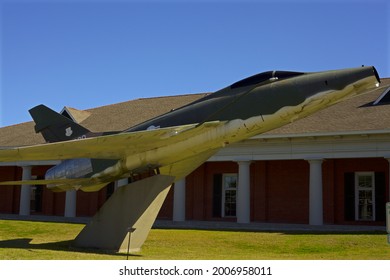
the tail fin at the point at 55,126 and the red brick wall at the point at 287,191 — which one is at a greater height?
the tail fin at the point at 55,126

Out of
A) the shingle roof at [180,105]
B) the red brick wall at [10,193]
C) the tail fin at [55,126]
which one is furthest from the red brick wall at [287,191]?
the red brick wall at [10,193]

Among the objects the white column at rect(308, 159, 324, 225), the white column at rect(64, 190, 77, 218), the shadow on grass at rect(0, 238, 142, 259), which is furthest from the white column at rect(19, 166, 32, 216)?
the white column at rect(308, 159, 324, 225)

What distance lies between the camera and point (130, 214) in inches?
581

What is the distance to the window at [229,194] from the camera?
29984mm

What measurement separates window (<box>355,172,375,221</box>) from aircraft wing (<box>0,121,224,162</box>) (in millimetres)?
14812

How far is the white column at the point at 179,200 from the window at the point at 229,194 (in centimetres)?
258

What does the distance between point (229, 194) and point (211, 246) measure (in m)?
13.7

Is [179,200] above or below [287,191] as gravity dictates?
below

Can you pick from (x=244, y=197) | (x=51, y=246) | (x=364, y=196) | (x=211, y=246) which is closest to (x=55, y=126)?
(x=51, y=246)

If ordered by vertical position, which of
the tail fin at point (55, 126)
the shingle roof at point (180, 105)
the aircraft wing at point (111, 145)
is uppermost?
the shingle roof at point (180, 105)

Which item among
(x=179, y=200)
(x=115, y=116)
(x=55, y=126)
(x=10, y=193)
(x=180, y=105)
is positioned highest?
(x=180, y=105)

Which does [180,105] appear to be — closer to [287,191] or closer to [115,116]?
[115,116]

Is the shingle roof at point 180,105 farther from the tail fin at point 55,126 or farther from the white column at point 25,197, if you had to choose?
the tail fin at point 55,126

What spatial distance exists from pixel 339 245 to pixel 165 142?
6408 millimetres
